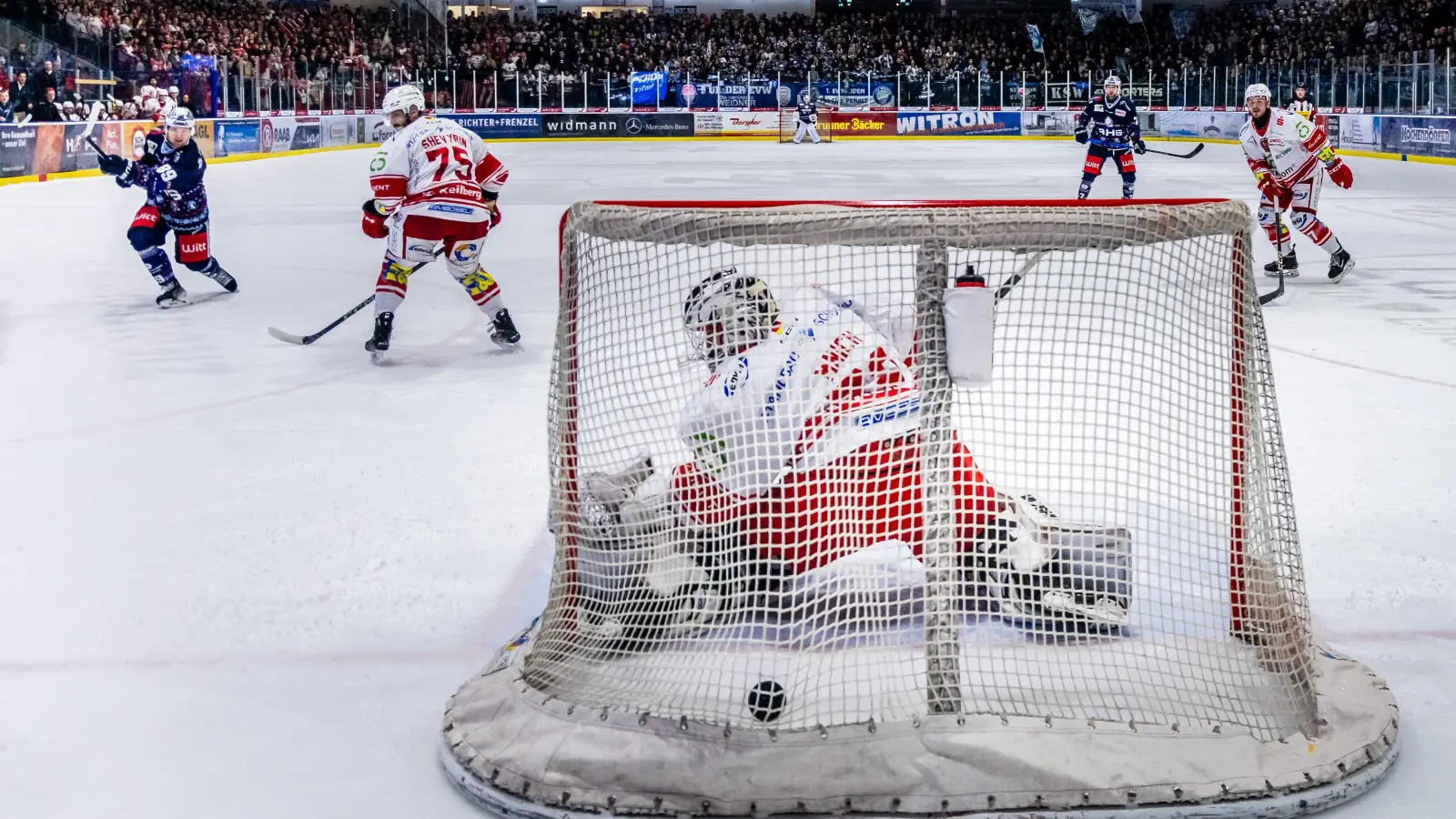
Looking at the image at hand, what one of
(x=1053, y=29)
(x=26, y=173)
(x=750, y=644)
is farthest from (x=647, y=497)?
(x=1053, y=29)

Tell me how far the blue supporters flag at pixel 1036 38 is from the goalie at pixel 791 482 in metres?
37.2

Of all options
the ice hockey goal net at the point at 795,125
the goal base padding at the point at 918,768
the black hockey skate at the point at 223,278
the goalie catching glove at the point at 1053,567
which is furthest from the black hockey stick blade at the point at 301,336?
the ice hockey goal net at the point at 795,125

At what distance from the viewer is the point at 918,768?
2.25 meters

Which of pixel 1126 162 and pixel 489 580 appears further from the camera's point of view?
pixel 1126 162

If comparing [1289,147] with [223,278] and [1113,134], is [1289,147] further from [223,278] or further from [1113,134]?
[223,278]

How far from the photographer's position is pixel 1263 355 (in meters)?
2.61

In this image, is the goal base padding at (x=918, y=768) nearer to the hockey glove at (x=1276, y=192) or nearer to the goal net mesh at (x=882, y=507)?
the goal net mesh at (x=882, y=507)

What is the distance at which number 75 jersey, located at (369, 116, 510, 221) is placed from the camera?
6109mm

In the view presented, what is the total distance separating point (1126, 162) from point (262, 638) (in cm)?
1212

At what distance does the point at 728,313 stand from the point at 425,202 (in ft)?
12.8

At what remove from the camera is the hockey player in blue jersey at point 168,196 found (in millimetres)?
8000

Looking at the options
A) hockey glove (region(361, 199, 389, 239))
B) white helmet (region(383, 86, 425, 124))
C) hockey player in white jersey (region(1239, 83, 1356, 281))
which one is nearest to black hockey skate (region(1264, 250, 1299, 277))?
hockey player in white jersey (region(1239, 83, 1356, 281))

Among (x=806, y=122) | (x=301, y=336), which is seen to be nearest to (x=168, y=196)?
(x=301, y=336)

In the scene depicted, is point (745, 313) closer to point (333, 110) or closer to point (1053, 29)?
point (333, 110)
